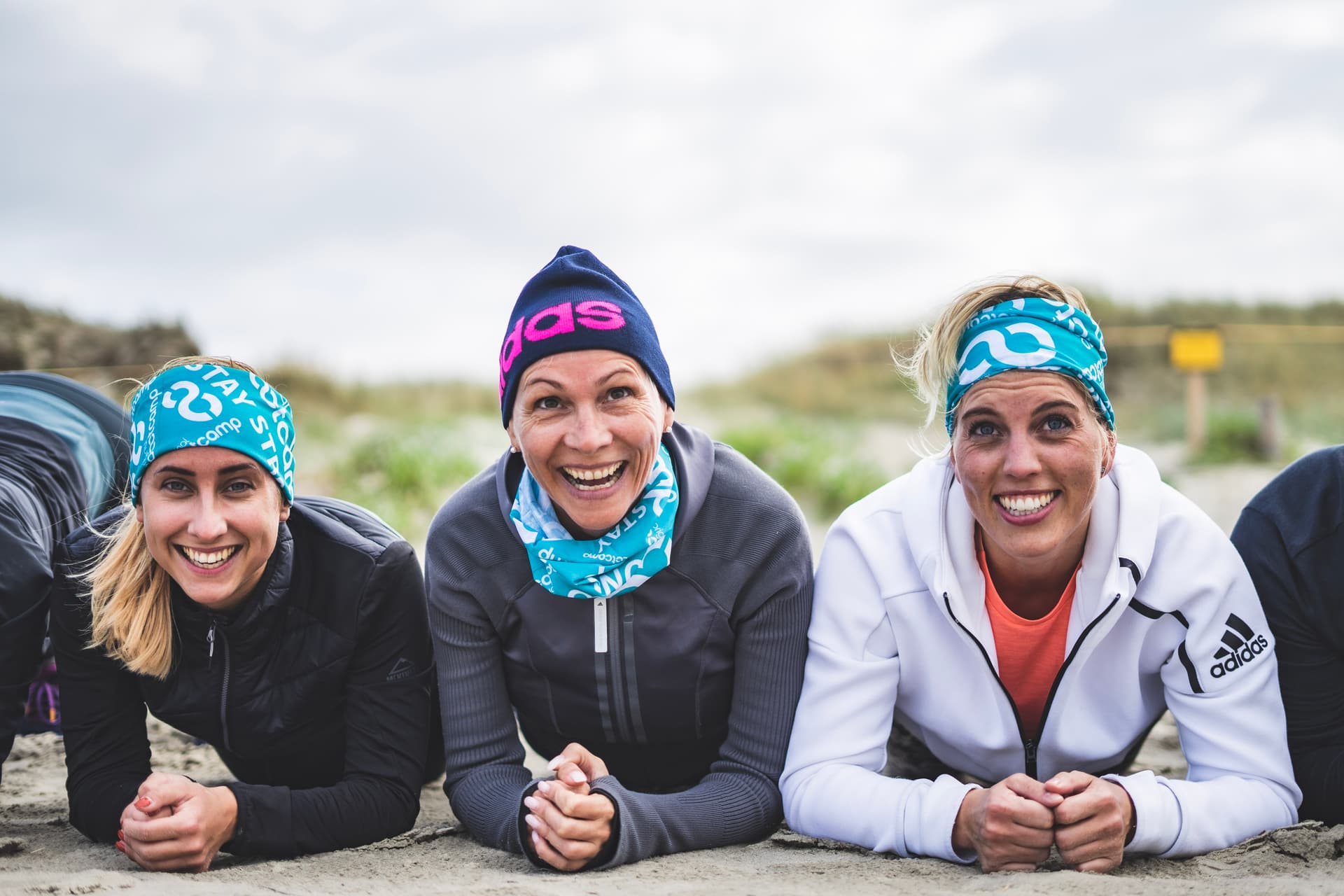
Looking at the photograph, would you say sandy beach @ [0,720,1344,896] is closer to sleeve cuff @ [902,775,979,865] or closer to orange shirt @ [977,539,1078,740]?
sleeve cuff @ [902,775,979,865]

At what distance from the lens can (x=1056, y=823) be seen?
8.26 ft

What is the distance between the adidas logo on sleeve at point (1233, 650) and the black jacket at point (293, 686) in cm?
209

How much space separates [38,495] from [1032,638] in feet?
9.86

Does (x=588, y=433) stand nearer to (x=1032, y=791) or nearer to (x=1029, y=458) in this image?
(x=1029, y=458)

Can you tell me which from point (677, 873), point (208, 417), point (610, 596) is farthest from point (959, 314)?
point (208, 417)

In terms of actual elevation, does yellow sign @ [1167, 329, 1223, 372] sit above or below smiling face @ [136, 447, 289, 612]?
above

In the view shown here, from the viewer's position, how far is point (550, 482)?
2.85 metres

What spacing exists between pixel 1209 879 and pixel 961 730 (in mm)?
681

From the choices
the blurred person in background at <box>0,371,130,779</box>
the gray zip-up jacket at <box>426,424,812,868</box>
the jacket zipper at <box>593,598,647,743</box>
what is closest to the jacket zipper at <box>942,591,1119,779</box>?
the gray zip-up jacket at <box>426,424,812,868</box>

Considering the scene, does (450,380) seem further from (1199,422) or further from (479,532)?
(479,532)

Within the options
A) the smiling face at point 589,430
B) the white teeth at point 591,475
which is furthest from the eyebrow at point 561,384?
the white teeth at point 591,475

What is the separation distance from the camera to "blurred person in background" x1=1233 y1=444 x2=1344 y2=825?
2824mm

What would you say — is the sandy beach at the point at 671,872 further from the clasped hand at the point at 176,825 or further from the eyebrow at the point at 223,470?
the eyebrow at the point at 223,470

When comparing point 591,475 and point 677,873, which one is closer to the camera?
point 677,873
